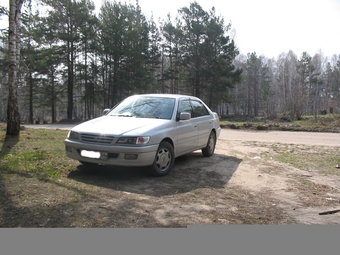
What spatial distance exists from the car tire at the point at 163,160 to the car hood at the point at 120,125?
0.46m

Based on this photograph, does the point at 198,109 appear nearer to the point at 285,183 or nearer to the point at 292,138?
the point at 285,183

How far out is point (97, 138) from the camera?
5234mm

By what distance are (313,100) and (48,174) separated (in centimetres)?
6738

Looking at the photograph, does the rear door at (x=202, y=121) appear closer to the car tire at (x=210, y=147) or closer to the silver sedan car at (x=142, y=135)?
the silver sedan car at (x=142, y=135)

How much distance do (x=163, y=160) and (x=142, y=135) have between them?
79 cm

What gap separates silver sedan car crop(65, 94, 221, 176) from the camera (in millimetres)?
5090

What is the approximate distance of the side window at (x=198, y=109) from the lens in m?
7.34

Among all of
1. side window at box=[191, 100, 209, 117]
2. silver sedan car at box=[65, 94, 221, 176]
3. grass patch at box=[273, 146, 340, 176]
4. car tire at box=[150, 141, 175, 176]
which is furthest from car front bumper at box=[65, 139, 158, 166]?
grass patch at box=[273, 146, 340, 176]

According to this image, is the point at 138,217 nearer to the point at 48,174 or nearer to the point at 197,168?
the point at 48,174

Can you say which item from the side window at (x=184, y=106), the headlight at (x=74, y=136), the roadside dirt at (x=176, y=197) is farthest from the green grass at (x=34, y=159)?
the side window at (x=184, y=106)

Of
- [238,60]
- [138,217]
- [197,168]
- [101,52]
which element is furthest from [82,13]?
[238,60]

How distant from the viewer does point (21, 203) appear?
368 cm

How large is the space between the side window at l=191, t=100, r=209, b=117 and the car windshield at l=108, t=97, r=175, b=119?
0.91 metres

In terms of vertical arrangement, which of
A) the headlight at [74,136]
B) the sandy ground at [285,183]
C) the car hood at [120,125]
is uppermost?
the car hood at [120,125]
